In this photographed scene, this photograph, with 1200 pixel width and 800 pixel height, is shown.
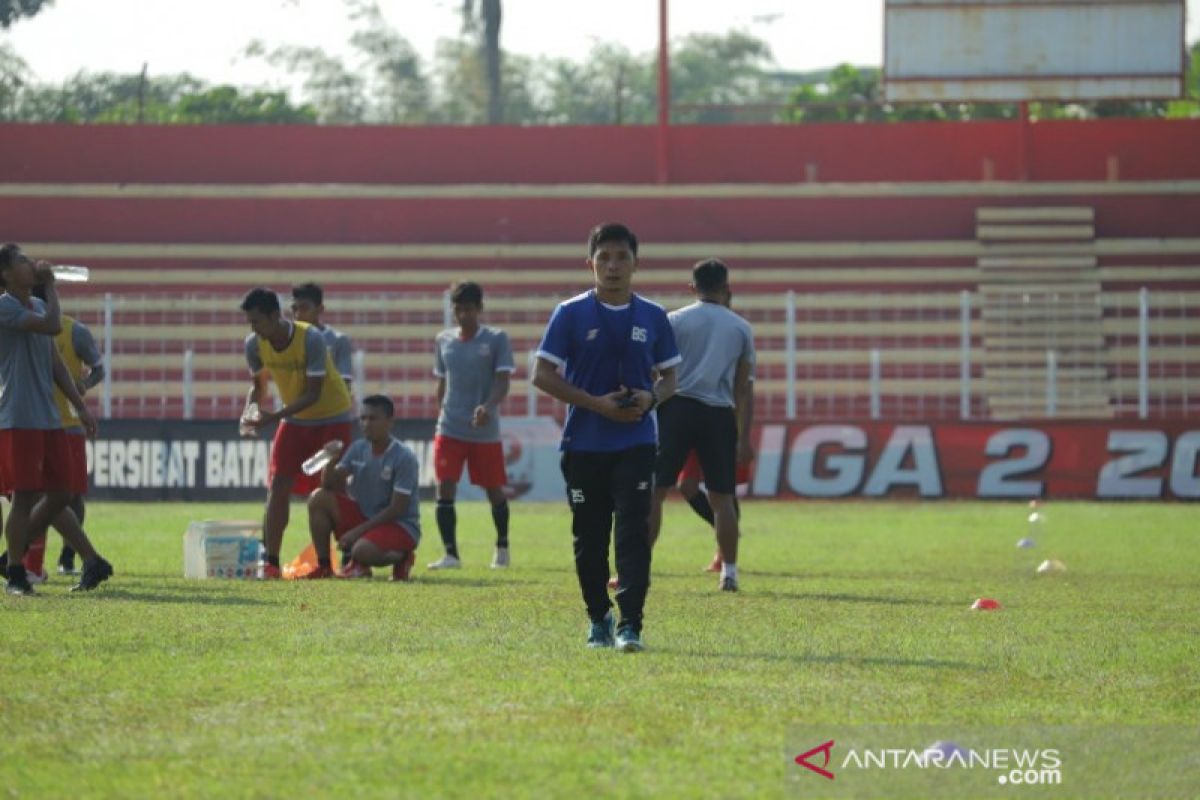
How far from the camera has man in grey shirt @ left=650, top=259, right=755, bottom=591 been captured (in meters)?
13.2

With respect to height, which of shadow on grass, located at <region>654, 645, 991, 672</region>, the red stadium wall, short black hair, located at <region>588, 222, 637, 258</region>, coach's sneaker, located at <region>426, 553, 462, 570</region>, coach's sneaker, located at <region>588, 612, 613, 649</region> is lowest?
coach's sneaker, located at <region>426, 553, 462, 570</region>

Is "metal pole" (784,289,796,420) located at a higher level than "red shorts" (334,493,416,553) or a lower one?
higher

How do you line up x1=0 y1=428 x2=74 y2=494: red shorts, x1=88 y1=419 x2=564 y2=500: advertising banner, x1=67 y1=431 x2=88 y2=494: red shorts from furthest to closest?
x1=88 y1=419 x2=564 y2=500: advertising banner
x1=67 y1=431 x2=88 y2=494: red shorts
x1=0 y1=428 x2=74 y2=494: red shorts

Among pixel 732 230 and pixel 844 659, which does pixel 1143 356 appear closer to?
pixel 732 230

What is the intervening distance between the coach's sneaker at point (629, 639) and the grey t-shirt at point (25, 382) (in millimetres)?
4084

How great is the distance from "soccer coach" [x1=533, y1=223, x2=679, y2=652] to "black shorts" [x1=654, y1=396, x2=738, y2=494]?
3.79 metres

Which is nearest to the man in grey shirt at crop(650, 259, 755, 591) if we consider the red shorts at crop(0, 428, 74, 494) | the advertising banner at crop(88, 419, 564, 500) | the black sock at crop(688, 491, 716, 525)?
the black sock at crop(688, 491, 716, 525)

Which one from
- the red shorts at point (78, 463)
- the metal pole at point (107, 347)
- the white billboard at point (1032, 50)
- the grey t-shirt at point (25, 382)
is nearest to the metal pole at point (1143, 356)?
the white billboard at point (1032, 50)

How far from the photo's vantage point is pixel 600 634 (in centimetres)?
934

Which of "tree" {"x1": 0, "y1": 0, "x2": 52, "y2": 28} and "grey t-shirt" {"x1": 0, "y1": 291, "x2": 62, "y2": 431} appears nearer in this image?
"grey t-shirt" {"x1": 0, "y1": 291, "x2": 62, "y2": 431}

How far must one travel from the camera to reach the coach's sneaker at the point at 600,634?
30.5 ft

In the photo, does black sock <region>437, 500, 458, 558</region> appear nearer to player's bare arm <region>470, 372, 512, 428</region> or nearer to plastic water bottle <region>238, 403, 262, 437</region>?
player's bare arm <region>470, 372, 512, 428</region>

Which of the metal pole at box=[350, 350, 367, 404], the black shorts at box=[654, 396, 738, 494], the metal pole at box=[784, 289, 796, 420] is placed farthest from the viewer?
the metal pole at box=[350, 350, 367, 404]

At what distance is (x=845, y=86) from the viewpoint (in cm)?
5506
